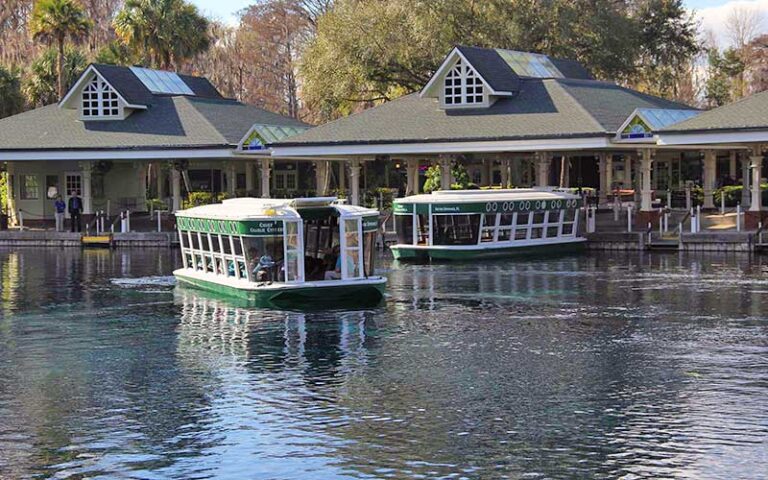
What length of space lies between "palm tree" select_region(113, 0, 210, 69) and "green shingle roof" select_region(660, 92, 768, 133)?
3485 centimetres

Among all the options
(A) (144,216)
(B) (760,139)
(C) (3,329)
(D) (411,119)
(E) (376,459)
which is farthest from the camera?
(A) (144,216)

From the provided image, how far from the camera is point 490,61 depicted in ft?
200

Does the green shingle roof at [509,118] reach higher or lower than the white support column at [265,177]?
higher

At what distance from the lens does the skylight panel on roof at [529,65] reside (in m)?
62.5

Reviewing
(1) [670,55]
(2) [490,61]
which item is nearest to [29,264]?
(2) [490,61]

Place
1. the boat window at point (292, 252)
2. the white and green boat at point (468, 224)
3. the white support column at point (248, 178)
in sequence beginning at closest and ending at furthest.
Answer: the boat window at point (292, 252), the white and green boat at point (468, 224), the white support column at point (248, 178)

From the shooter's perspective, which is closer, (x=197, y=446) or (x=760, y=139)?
(x=197, y=446)

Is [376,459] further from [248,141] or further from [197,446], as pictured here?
[248,141]

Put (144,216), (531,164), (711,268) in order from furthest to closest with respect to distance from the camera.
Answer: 1. (531,164)
2. (144,216)
3. (711,268)

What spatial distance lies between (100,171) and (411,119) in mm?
18887

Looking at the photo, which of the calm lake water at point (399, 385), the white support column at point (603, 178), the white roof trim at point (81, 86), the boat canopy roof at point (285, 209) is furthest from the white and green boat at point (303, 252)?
the white roof trim at point (81, 86)

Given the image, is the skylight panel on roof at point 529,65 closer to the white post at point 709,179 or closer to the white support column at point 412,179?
the white support column at point 412,179

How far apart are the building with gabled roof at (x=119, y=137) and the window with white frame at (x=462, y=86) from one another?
867 centimetres

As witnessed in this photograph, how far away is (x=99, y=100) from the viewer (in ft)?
216
